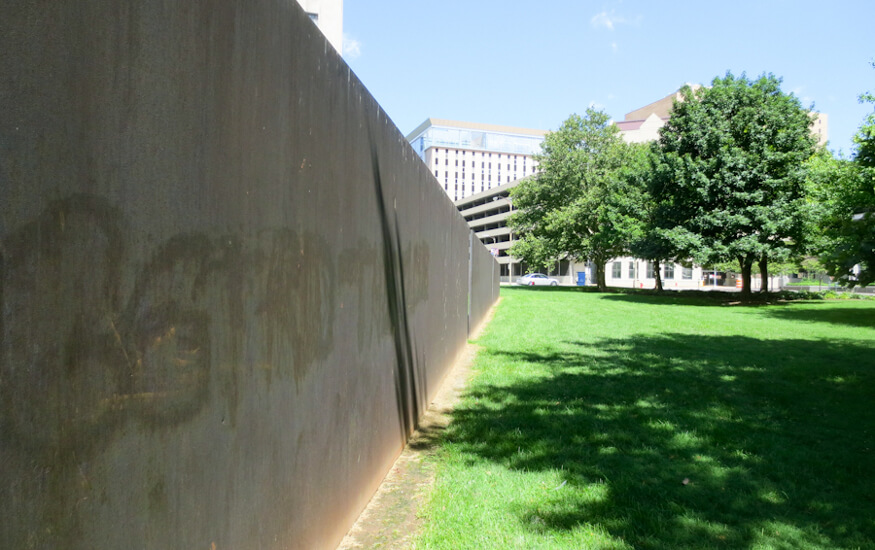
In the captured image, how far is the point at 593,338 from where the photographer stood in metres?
12.1

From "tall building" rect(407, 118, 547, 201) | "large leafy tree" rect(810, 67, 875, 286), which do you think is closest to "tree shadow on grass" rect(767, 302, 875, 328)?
"large leafy tree" rect(810, 67, 875, 286)

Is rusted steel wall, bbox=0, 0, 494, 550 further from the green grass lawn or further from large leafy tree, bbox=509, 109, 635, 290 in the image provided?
large leafy tree, bbox=509, 109, 635, 290

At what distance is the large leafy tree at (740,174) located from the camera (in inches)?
992

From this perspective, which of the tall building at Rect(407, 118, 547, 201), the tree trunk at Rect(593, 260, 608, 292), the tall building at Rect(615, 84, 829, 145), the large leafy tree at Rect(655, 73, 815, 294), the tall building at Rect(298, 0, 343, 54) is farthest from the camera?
the tall building at Rect(407, 118, 547, 201)

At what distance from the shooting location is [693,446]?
15.7 ft

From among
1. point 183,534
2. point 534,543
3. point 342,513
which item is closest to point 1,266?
point 183,534

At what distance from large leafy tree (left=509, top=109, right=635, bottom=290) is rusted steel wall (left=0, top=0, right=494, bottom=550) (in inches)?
1495

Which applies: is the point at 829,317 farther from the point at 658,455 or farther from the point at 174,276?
the point at 174,276

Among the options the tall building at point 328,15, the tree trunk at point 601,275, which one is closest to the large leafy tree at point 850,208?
the tall building at point 328,15

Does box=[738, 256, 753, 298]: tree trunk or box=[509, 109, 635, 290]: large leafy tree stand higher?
box=[509, 109, 635, 290]: large leafy tree

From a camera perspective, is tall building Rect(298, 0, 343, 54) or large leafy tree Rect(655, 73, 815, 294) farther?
large leafy tree Rect(655, 73, 815, 294)

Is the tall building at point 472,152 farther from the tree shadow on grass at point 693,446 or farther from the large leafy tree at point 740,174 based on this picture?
the tree shadow on grass at point 693,446

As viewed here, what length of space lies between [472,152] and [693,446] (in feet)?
557

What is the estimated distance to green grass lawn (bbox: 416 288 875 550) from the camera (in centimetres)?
329
